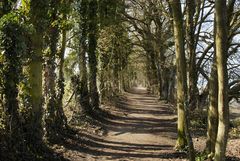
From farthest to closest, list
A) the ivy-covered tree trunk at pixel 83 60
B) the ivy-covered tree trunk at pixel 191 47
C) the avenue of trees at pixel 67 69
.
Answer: the ivy-covered tree trunk at pixel 191 47 → the ivy-covered tree trunk at pixel 83 60 → the avenue of trees at pixel 67 69

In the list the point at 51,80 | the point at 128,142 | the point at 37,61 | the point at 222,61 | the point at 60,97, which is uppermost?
the point at 37,61

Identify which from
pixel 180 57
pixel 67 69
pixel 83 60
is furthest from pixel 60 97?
pixel 67 69

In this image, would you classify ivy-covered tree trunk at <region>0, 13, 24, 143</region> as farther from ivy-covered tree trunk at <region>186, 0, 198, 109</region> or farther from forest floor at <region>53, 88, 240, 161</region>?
ivy-covered tree trunk at <region>186, 0, 198, 109</region>

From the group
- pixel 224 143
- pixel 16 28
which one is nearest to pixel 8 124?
pixel 16 28

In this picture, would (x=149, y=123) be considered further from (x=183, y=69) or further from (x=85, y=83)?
(x=183, y=69)

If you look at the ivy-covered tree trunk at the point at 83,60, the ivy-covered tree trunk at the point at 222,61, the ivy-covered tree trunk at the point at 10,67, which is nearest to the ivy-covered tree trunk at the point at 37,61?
the ivy-covered tree trunk at the point at 10,67

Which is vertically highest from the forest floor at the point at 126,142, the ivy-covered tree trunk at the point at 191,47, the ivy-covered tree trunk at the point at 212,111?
the ivy-covered tree trunk at the point at 191,47

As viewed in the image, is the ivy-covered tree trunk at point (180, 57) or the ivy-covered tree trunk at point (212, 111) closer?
the ivy-covered tree trunk at point (212, 111)

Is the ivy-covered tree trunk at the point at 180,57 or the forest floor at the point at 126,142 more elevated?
the ivy-covered tree trunk at the point at 180,57

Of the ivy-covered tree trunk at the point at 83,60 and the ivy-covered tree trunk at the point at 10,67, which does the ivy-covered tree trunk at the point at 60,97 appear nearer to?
the ivy-covered tree trunk at the point at 83,60

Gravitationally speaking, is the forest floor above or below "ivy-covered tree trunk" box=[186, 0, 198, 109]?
below

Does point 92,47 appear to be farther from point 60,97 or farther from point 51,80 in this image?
point 51,80

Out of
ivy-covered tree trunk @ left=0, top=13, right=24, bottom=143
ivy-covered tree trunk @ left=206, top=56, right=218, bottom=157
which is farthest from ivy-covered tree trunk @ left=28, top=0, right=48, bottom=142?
ivy-covered tree trunk @ left=206, top=56, right=218, bottom=157

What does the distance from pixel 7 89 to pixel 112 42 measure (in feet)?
77.0
